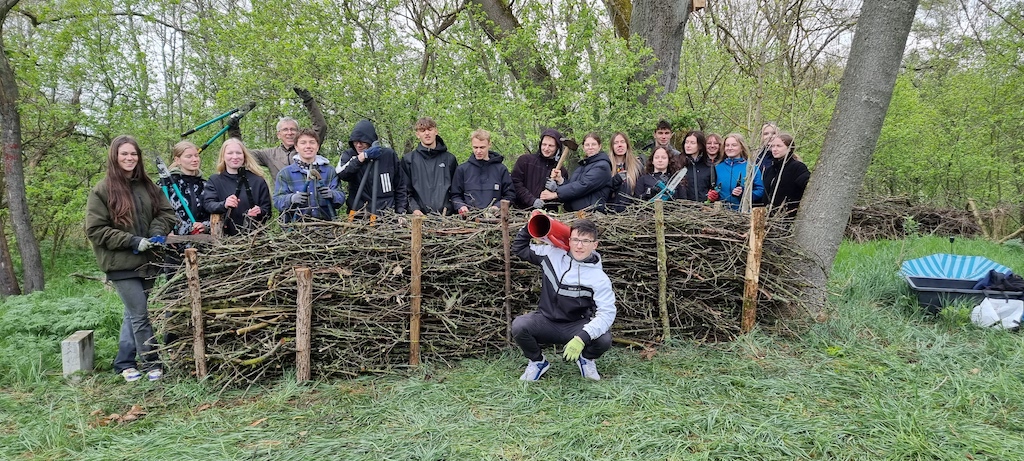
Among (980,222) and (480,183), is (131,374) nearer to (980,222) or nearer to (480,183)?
(480,183)

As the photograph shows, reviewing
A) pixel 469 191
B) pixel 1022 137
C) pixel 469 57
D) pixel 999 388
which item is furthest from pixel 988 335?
pixel 1022 137

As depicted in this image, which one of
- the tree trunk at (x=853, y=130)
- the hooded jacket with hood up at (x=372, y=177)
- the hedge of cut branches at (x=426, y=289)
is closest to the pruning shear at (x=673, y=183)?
the hedge of cut branches at (x=426, y=289)

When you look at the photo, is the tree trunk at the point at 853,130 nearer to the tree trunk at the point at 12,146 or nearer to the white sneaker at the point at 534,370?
the white sneaker at the point at 534,370

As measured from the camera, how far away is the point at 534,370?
363 cm

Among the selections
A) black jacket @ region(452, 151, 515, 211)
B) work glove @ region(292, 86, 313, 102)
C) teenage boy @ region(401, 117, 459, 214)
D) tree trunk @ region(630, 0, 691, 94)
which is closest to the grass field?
black jacket @ region(452, 151, 515, 211)

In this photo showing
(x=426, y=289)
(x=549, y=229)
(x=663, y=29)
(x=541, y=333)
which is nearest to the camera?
(x=549, y=229)

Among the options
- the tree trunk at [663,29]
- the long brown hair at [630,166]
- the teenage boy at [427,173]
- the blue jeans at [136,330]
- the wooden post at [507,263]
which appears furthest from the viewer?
the tree trunk at [663,29]

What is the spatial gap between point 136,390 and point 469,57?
4782 millimetres

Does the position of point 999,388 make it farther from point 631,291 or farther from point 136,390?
point 136,390

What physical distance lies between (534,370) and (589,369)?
378mm

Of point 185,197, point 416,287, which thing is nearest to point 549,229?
point 416,287

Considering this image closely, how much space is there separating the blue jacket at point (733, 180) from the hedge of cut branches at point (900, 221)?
18.1 ft

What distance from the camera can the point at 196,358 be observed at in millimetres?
3699

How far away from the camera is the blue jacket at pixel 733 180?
5234mm
